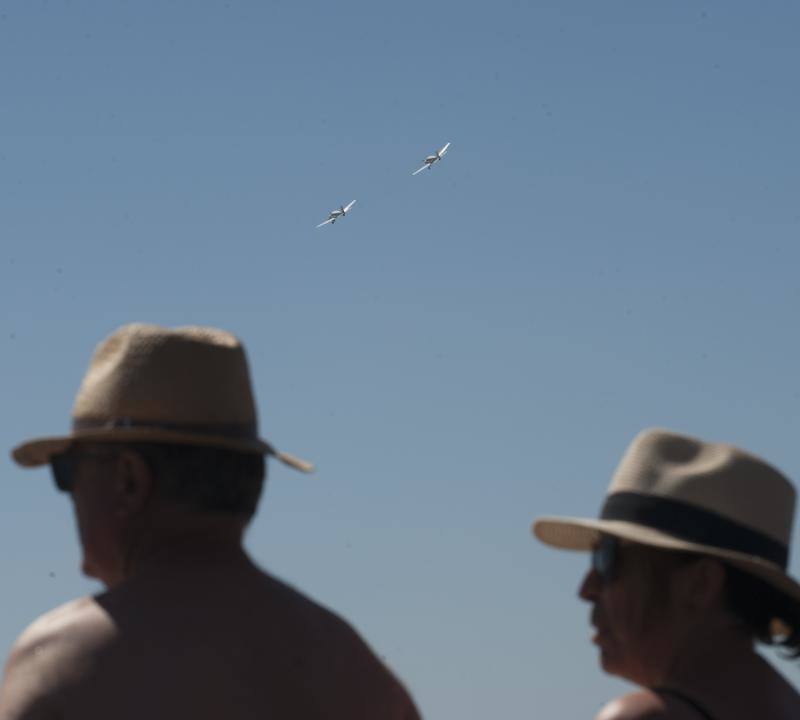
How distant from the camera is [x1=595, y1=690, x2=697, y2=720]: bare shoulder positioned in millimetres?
6387

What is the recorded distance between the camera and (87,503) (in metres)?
7.45

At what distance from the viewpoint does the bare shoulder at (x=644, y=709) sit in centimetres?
639

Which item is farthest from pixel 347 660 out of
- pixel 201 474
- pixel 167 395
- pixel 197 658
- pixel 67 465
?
pixel 67 465

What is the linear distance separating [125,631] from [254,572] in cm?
53

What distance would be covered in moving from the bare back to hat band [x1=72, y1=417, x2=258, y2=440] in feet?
1.49

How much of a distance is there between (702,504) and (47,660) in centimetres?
213

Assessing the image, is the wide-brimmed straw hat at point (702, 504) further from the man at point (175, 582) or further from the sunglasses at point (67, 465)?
the sunglasses at point (67, 465)

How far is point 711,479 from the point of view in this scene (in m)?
7.12

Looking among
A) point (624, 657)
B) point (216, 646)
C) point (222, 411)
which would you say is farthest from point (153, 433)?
point (624, 657)

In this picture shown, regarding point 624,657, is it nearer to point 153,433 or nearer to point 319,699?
point 319,699

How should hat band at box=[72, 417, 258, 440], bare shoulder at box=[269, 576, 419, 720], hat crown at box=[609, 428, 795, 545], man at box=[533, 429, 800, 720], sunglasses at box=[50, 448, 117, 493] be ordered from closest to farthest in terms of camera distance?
man at box=[533, 429, 800, 720] < hat crown at box=[609, 428, 795, 545] < bare shoulder at box=[269, 576, 419, 720] < hat band at box=[72, 417, 258, 440] < sunglasses at box=[50, 448, 117, 493]

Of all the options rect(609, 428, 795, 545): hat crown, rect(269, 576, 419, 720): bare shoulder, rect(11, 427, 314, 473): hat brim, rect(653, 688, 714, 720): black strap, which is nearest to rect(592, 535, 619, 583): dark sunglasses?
rect(609, 428, 795, 545): hat crown

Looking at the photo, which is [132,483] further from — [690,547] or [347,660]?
[690,547]

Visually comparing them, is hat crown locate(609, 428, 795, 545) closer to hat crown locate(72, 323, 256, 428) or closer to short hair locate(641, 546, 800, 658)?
short hair locate(641, 546, 800, 658)
